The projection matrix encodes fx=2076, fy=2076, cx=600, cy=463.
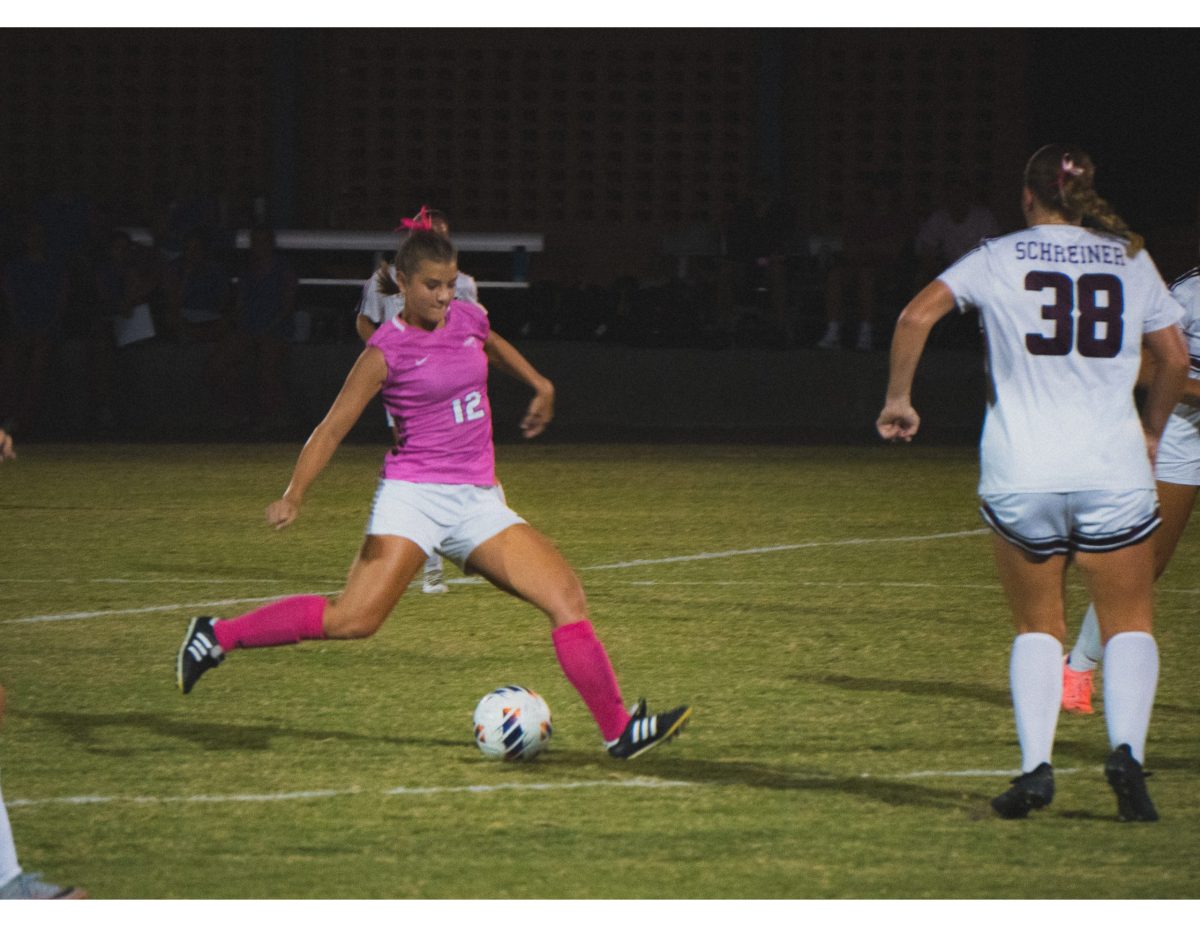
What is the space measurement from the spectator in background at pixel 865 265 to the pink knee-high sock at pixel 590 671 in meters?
13.6

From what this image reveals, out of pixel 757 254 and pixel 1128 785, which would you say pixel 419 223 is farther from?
pixel 757 254

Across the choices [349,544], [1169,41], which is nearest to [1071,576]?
[349,544]

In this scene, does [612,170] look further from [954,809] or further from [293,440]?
[954,809]

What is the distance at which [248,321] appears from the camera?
19.4 meters

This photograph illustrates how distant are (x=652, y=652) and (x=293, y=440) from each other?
10681 millimetres

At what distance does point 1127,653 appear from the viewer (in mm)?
5887

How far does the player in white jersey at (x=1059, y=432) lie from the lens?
578cm

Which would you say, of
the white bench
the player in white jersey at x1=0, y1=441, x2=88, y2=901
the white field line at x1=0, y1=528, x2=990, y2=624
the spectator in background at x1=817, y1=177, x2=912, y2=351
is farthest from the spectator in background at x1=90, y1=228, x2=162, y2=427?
the player in white jersey at x1=0, y1=441, x2=88, y2=901

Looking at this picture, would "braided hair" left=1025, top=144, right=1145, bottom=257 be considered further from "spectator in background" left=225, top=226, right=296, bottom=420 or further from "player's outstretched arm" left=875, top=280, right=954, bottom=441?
"spectator in background" left=225, top=226, right=296, bottom=420

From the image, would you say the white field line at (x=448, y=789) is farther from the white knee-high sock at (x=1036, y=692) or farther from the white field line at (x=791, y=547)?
the white field line at (x=791, y=547)

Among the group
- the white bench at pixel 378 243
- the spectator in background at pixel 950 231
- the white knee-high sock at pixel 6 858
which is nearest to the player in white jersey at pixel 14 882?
the white knee-high sock at pixel 6 858

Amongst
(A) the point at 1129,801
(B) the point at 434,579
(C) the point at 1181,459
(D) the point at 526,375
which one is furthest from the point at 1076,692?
(B) the point at 434,579

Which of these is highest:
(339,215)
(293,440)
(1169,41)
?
(1169,41)

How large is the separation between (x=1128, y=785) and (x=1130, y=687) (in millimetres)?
282
